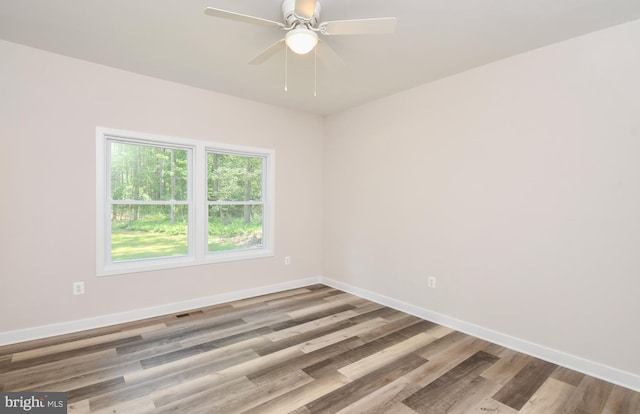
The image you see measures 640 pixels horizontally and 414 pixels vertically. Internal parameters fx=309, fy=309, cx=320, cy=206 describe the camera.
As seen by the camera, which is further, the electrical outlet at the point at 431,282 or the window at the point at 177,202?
the electrical outlet at the point at 431,282

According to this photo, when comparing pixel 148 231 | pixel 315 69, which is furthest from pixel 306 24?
pixel 148 231

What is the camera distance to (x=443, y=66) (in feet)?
9.98

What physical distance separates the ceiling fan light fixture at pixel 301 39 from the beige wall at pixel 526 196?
195cm

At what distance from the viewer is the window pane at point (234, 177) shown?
4.01m

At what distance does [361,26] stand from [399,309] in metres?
3.13

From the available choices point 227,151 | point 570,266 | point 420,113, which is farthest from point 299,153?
point 570,266

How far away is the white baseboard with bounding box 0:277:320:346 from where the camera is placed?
2.82 m

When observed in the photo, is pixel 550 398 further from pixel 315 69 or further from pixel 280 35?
pixel 280 35

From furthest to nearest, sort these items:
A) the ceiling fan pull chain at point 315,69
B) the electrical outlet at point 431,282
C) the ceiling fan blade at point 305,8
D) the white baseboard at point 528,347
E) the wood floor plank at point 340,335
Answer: the electrical outlet at point 431,282 → the wood floor plank at point 340,335 → the ceiling fan pull chain at point 315,69 → the white baseboard at point 528,347 → the ceiling fan blade at point 305,8

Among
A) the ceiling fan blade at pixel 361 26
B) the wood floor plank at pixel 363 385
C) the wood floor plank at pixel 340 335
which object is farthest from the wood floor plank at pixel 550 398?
the ceiling fan blade at pixel 361 26

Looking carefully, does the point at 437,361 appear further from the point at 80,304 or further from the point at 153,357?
the point at 80,304

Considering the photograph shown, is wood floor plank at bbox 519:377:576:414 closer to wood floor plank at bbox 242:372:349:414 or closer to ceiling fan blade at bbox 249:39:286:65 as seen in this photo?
wood floor plank at bbox 242:372:349:414

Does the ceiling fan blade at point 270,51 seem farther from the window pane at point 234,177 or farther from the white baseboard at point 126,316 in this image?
the white baseboard at point 126,316

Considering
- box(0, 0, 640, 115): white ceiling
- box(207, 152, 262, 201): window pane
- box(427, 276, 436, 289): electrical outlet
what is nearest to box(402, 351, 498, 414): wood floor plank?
box(427, 276, 436, 289): electrical outlet
